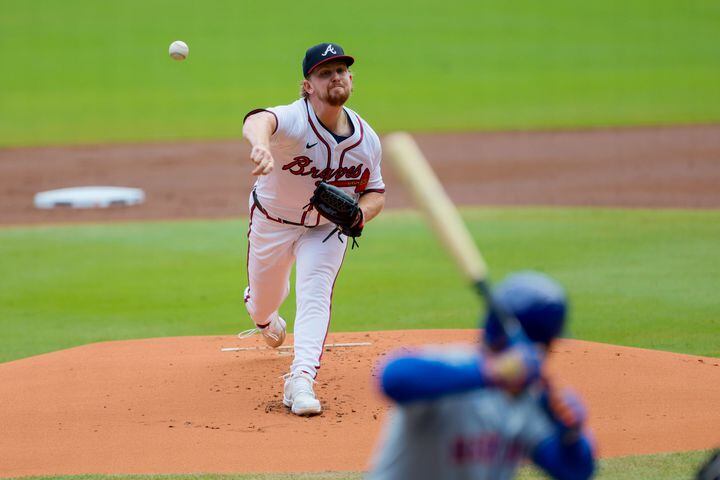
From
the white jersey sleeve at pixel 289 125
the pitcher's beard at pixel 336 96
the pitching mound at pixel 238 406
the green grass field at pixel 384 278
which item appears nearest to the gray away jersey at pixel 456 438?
the pitching mound at pixel 238 406

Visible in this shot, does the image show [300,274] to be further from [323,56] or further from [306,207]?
[323,56]

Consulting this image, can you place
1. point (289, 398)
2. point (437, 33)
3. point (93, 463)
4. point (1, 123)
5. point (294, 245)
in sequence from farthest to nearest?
point (437, 33)
point (1, 123)
point (294, 245)
point (289, 398)
point (93, 463)

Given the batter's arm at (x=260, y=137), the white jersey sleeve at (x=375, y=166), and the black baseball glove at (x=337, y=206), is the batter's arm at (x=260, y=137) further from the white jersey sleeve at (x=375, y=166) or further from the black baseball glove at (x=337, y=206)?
the white jersey sleeve at (x=375, y=166)

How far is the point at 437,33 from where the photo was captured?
3975 cm

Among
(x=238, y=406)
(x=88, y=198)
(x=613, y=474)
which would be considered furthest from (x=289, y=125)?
(x=88, y=198)

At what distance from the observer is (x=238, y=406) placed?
700cm

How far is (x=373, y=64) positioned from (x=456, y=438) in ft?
110

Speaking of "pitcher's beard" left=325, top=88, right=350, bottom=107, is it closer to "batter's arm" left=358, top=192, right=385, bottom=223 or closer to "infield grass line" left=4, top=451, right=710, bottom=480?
"batter's arm" left=358, top=192, right=385, bottom=223

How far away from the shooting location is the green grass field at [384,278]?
32.2 feet

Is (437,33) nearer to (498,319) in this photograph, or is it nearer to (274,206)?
(274,206)

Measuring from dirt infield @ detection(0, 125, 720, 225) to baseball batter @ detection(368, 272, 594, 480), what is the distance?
14805mm

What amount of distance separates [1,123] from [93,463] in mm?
25435

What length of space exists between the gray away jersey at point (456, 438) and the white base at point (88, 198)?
16.3m

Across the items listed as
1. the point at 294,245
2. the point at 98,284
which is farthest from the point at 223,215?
the point at 294,245
